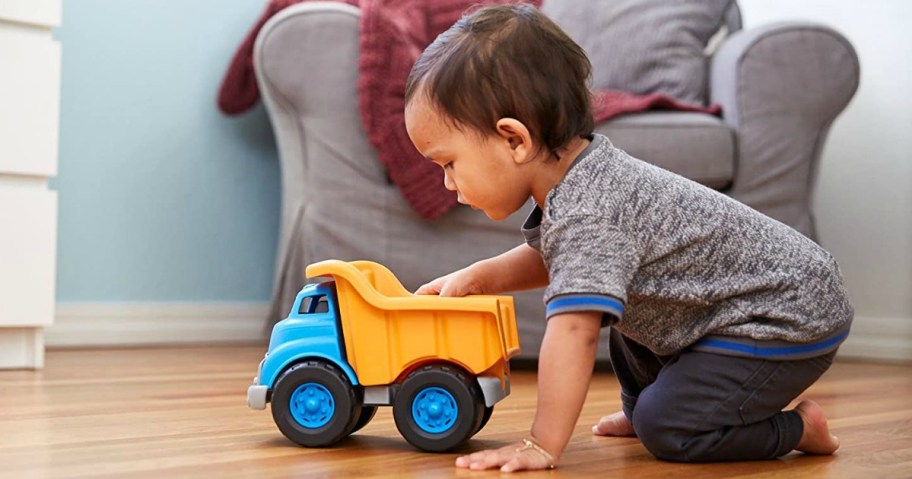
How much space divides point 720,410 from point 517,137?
0.34m

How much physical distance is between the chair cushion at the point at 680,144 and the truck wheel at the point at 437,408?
3.16 ft

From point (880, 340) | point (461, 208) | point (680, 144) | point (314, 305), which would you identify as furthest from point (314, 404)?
point (880, 340)

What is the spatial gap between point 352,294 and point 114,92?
145cm

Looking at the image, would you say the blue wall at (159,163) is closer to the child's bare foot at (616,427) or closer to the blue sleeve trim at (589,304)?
the child's bare foot at (616,427)

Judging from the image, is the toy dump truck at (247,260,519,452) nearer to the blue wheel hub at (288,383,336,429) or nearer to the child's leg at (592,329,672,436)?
the blue wheel hub at (288,383,336,429)

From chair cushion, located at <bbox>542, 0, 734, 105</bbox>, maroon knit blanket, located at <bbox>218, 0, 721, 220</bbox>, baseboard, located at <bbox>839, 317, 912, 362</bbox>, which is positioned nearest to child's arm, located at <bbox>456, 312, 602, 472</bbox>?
maroon knit blanket, located at <bbox>218, 0, 721, 220</bbox>

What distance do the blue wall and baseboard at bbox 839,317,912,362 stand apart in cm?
139

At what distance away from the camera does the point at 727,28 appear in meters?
2.48

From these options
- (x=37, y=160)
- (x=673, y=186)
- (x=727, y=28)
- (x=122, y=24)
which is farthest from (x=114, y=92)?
(x=673, y=186)

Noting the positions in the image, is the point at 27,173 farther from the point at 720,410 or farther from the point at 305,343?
the point at 720,410

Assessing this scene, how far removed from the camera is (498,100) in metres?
1.00

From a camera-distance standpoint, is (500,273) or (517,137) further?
(500,273)

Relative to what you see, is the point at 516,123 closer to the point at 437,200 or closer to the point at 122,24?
the point at 437,200

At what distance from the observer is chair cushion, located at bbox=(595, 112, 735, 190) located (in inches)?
74.6
